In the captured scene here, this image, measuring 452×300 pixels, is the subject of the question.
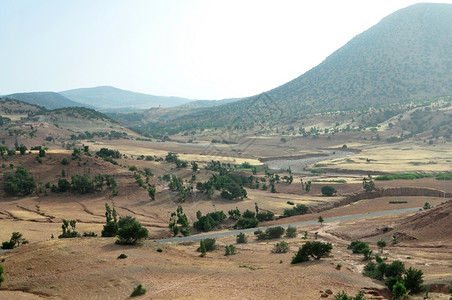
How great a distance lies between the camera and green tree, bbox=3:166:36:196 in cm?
6706

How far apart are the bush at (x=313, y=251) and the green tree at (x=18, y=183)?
53323 millimetres

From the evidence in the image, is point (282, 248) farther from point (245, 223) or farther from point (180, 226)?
point (180, 226)

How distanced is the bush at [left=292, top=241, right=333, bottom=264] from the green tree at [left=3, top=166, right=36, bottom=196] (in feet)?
175

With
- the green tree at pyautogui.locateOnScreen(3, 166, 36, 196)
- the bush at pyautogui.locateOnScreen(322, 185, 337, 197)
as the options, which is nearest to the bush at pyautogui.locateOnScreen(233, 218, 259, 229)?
the bush at pyautogui.locateOnScreen(322, 185, 337, 197)

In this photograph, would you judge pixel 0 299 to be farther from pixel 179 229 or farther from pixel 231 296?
pixel 179 229

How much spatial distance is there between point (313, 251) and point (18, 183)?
55.4 meters

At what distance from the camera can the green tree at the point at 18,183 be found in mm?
67062

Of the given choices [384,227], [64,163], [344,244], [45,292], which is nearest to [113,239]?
[45,292]

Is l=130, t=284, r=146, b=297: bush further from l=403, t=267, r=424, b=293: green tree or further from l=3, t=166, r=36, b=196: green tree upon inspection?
l=3, t=166, r=36, b=196: green tree

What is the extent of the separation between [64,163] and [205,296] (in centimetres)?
6375

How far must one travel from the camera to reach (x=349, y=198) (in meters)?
74.8

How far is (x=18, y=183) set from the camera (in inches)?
2672

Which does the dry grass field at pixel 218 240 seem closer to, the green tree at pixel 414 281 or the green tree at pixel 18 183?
the green tree at pixel 414 281

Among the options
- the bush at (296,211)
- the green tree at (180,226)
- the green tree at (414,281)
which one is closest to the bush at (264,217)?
the bush at (296,211)
